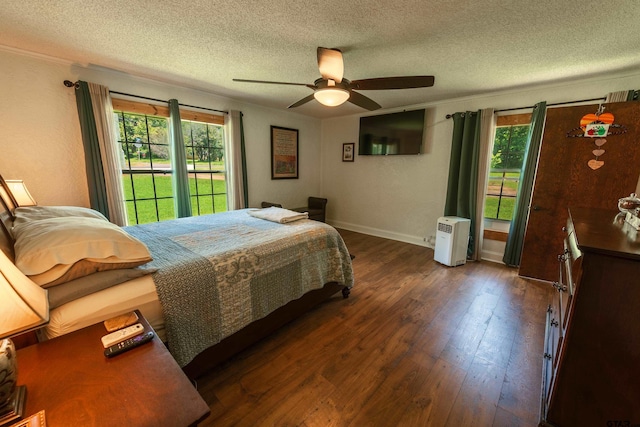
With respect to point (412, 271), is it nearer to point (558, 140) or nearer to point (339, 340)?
point (339, 340)

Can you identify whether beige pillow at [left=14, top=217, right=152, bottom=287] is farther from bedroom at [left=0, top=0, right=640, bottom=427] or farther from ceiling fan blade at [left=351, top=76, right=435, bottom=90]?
ceiling fan blade at [left=351, top=76, right=435, bottom=90]

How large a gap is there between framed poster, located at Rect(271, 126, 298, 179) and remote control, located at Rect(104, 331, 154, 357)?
12.4 ft

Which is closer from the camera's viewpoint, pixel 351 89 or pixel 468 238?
pixel 351 89

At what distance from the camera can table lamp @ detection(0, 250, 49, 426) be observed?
0.62 metres

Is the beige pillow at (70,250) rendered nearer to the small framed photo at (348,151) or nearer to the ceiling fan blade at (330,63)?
the ceiling fan blade at (330,63)

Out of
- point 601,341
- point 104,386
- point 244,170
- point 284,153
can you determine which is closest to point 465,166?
point 601,341

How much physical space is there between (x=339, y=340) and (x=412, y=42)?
97.6 inches

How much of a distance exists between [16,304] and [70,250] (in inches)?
27.5

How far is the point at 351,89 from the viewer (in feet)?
6.86

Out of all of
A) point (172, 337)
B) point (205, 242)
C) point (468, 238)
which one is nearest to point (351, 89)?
point (205, 242)

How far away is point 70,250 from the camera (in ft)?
3.91

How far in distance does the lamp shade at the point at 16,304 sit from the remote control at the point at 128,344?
305 mm

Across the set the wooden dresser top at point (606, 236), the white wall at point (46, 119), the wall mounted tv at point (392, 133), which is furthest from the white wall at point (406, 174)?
the white wall at point (46, 119)

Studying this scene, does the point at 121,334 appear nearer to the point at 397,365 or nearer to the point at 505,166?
the point at 397,365
